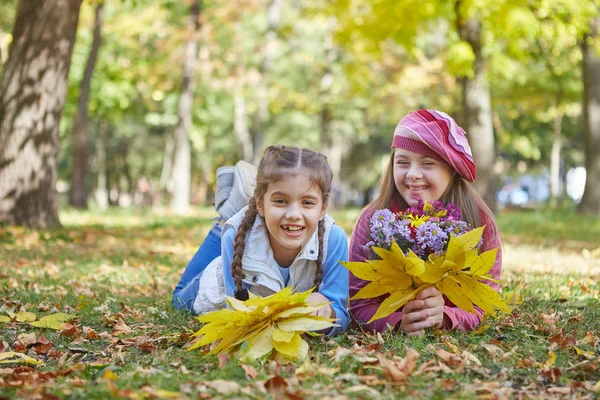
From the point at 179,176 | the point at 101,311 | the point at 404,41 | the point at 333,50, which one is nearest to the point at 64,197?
the point at 333,50

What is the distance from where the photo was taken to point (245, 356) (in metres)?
3.11

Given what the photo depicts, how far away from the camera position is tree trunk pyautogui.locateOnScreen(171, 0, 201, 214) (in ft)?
58.6

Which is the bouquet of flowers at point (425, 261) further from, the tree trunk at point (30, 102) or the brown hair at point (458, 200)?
the tree trunk at point (30, 102)

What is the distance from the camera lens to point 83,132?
1738 centimetres

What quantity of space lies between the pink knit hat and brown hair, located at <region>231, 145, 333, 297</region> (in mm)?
566

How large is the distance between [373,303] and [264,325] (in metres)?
0.99

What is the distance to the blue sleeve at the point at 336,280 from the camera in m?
3.74

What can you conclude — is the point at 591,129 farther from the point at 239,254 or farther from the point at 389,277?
the point at 239,254

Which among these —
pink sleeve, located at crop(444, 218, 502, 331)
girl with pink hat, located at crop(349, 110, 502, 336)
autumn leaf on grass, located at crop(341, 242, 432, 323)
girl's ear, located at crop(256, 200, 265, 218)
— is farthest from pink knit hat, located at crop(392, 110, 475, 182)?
girl's ear, located at crop(256, 200, 265, 218)

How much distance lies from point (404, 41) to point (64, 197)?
35234 millimetres

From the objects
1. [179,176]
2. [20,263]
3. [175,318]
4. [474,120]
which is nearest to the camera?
[175,318]

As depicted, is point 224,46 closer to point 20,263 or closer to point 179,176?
point 179,176

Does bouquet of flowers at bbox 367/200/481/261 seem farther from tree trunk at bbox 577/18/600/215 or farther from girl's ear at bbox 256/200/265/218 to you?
tree trunk at bbox 577/18/600/215

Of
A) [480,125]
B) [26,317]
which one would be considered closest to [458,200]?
[26,317]
